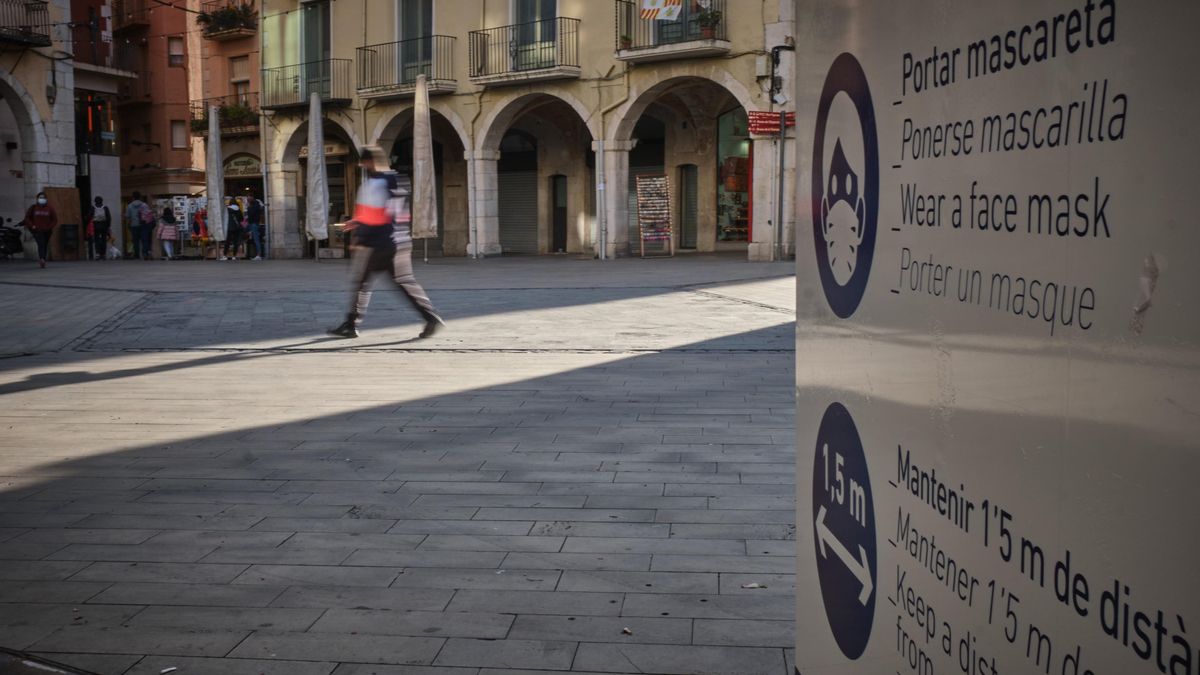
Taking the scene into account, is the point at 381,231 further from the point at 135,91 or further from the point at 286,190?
the point at 135,91

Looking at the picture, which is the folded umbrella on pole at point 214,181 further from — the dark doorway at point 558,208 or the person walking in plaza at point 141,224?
the dark doorway at point 558,208

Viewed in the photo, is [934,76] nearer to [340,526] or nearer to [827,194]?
[827,194]

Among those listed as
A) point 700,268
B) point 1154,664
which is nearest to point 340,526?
point 1154,664

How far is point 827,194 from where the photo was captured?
185 centimetres

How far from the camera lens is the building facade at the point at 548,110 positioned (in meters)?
26.3

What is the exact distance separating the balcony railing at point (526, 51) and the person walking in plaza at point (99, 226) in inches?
486

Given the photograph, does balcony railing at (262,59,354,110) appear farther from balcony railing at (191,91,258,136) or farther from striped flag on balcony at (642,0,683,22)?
striped flag on balcony at (642,0,683,22)

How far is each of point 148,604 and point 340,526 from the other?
98cm

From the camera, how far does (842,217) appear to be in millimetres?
1788

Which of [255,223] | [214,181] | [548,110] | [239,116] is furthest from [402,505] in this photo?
[239,116]

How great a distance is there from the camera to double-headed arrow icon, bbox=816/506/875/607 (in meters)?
1.72

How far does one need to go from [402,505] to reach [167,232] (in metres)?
33.5

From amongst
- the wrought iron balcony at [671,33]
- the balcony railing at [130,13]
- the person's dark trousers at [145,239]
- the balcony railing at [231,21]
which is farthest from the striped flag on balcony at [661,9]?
the balcony railing at [130,13]

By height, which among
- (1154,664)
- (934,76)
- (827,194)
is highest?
(934,76)
